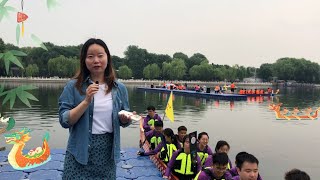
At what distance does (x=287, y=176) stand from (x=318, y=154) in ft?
32.3

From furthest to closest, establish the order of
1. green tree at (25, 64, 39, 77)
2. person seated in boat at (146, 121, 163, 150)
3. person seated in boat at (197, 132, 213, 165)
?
1. green tree at (25, 64, 39, 77)
2. person seated in boat at (146, 121, 163, 150)
3. person seated in boat at (197, 132, 213, 165)

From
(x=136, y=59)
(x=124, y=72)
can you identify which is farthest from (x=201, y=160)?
(x=136, y=59)

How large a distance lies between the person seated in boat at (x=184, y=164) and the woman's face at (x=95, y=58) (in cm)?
402

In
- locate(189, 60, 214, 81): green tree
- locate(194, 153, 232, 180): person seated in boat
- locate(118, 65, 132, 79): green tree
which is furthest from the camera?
locate(189, 60, 214, 81): green tree

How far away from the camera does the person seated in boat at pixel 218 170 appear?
4488 millimetres

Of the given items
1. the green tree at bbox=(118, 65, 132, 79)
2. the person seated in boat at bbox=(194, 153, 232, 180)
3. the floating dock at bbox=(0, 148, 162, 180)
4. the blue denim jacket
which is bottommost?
the floating dock at bbox=(0, 148, 162, 180)

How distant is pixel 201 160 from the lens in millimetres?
6359

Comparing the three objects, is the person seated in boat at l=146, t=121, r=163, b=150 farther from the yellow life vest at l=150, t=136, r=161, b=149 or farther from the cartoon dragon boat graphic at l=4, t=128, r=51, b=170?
the cartoon dragon boat graphic at l=4, t=128, r=51, b=170

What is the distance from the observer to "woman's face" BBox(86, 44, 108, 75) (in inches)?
83.2

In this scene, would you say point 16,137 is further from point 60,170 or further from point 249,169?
point 249,169

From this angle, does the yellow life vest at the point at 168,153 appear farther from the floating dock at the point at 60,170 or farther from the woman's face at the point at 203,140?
the woman's face at the point at 203,140

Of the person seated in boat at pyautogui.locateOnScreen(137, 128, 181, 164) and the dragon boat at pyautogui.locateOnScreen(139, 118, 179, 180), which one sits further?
the person seated in boat at pyautogui.locateOnScreen(137, 128, 181, 164)

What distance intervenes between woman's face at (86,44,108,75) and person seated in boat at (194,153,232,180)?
111 inches

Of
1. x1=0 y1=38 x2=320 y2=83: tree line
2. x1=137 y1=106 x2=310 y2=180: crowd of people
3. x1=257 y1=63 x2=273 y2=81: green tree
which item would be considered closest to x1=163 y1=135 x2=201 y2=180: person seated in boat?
x1=137 y1=106 x2=310 y2=180: crowd of people
